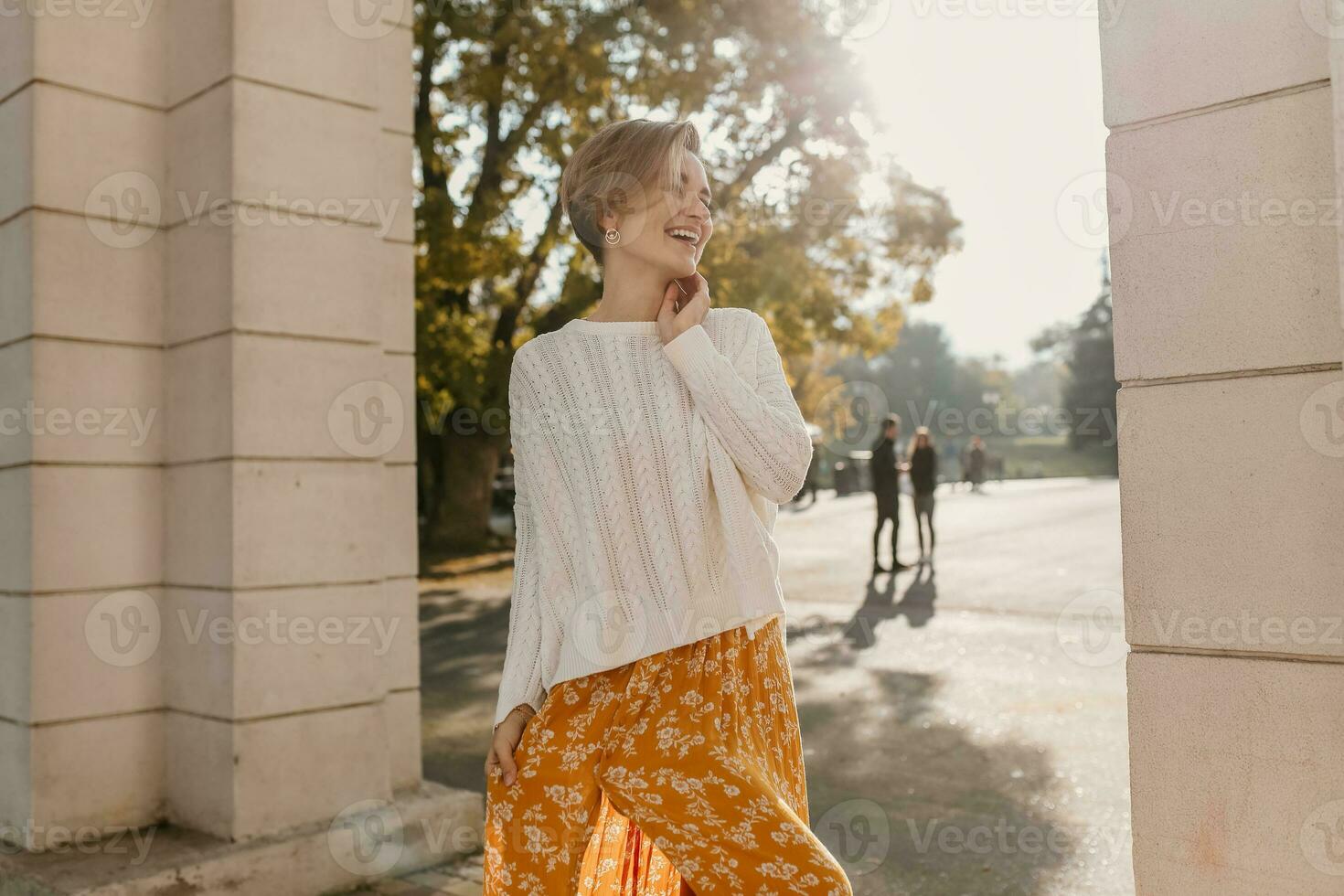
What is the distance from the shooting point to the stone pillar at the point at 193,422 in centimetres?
414

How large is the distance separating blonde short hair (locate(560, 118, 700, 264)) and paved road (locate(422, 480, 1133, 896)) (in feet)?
9.54

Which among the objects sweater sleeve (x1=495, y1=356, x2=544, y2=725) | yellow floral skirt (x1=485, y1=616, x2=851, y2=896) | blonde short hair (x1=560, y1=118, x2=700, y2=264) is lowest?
yellow floral skirt (x1=485, y1=616, x2=851, y2=896)

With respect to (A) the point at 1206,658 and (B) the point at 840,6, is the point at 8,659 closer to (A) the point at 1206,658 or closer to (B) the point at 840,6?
(A) the point at 1206,658

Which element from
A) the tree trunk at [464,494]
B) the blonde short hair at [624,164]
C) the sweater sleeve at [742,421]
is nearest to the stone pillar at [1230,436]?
the sweater sleeve at [742,421]

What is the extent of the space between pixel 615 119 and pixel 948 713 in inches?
517

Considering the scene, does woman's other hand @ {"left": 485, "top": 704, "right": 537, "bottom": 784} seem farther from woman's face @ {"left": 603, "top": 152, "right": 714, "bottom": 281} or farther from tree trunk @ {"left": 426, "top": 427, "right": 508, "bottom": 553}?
tree trunk @ {"left": 426, "top": 427, "right": 508, "bottom": 553}

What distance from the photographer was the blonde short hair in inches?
85.9

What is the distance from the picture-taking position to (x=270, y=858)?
402 cm

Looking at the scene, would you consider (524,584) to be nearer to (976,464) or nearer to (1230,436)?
(1230,436)

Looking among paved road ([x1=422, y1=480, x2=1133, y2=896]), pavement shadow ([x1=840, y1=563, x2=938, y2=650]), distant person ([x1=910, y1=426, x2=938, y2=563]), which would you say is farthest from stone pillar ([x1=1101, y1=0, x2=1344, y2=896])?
distant person ([x1=910, y1=426, x2=938, y2=563])

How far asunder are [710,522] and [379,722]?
2717mm

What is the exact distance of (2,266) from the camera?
14.2 feet

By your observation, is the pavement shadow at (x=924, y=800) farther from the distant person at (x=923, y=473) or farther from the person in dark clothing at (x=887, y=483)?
the distant person at (x=923, y=473)

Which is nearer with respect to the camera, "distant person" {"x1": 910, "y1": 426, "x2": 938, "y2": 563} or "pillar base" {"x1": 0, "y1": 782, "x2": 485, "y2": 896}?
"pillar base" {"x1": 0, "y1": 782, "x2": 485, "y2": 896}
